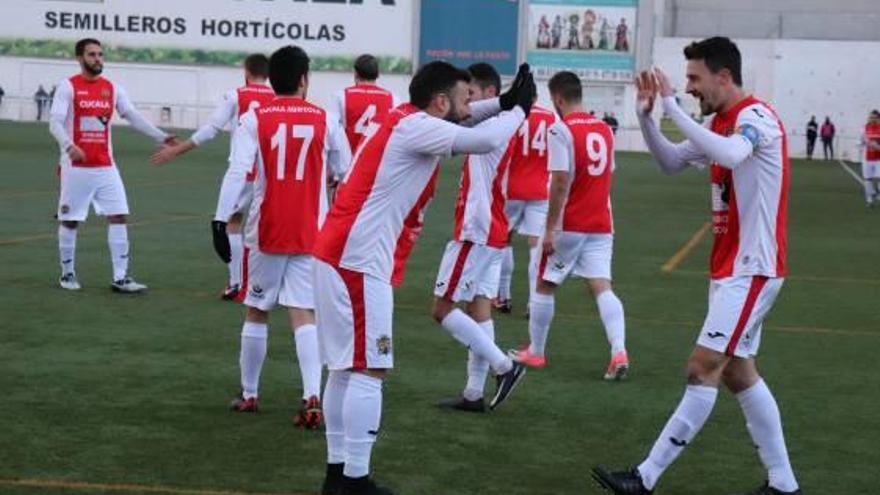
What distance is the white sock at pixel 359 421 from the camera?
6.82 metres

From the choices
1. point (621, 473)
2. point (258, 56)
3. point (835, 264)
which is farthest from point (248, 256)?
point (835, 264)

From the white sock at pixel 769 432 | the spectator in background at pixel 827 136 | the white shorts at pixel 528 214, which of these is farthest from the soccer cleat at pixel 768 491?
the spectator in background at pixel 827 136

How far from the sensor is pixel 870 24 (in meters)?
76.2

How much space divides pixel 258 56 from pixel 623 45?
5612 cm

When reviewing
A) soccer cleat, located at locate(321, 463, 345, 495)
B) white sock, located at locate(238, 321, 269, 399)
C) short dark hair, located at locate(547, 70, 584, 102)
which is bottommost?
soccer cleat, located at locate(321, 463, 345, 495)

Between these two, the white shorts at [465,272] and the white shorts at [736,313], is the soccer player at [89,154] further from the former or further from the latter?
the white shorts at [736,313]

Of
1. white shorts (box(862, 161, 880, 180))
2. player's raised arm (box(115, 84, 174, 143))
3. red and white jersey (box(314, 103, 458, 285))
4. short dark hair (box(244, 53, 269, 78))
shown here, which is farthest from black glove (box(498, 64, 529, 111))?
white shorts (box(862, 161, 880, 180))

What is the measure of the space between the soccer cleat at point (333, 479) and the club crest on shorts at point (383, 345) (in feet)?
1.99

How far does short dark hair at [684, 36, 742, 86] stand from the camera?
6.90 meters

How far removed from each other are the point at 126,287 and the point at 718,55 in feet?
27.6

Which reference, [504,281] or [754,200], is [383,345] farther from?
[504,281]

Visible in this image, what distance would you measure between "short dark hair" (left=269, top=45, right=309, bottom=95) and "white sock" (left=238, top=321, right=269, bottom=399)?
142 cm

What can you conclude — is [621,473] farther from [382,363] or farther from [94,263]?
[94,263]

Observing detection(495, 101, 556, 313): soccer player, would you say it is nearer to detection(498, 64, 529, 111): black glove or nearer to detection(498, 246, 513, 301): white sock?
detection(498, 246, 513, 301): white sock
